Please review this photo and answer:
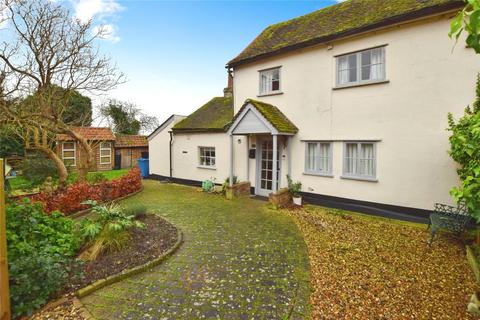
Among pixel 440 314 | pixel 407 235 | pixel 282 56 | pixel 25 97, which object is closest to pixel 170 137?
pixel 25 97

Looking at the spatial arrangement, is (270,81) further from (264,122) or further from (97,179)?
(97,179)

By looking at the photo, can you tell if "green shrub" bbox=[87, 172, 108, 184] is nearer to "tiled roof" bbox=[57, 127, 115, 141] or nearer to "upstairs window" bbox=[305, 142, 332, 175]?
"upstairs window" bbox=[305, 142, 332, 175]

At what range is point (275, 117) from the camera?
424 inches

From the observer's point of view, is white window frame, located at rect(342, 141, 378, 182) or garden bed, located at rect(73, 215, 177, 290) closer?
garden bed, located at rect(73, 215, 177, 290)

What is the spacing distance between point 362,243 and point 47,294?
680cm

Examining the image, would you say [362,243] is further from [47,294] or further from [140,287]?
[47,294]

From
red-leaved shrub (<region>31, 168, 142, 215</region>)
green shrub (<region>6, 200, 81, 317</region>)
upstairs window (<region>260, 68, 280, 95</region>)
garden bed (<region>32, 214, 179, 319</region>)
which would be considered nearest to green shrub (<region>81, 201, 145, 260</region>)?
Answer: garden bed (<region>32, 214, 179, 319</region>)

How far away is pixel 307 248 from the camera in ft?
20.9

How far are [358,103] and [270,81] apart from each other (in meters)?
4.33

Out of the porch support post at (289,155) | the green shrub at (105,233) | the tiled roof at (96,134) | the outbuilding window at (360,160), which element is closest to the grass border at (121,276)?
the green shrub at (105,233)

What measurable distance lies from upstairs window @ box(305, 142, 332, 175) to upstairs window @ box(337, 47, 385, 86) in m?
2.51

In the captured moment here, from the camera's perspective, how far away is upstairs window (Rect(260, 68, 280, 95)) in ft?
38.6

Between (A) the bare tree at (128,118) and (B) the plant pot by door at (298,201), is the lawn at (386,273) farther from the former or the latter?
(A) the bare tree at (128,118)

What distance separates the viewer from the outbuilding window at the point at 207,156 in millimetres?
14696
